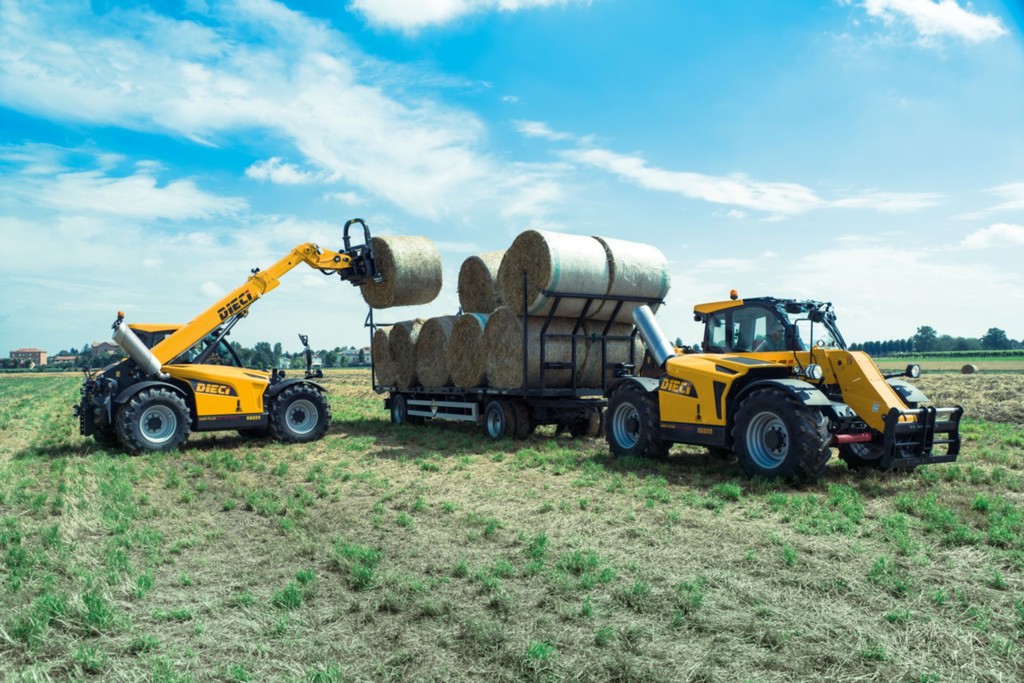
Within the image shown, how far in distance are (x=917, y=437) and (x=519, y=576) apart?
5768 mm

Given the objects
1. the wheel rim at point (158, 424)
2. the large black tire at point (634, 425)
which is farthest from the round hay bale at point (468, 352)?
the wheel rim at point (158, 424)

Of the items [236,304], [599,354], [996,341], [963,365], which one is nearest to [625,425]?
[599,354]

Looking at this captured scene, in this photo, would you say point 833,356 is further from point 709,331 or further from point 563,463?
point 563,463

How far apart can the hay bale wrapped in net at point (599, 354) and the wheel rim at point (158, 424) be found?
23.2 ft

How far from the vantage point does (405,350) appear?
1697 centimetres

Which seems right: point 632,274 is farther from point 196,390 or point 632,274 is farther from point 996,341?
point 996,341

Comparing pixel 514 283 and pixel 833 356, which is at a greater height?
pixel 514 283

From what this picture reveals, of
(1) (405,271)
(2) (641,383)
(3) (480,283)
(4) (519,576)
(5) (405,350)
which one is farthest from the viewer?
(5) (405,350)

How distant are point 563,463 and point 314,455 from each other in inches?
177

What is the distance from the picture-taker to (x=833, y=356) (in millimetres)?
9203

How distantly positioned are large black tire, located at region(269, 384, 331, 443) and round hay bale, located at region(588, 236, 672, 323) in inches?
216

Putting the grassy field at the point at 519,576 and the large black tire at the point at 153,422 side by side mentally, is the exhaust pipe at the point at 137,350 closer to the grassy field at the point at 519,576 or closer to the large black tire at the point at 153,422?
the large black tire at the point at 153,422

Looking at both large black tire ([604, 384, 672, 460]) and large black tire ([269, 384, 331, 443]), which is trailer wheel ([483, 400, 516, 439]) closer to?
large black tire ([604, 384, 672, 460])

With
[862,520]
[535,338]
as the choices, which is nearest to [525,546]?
[862,520]
